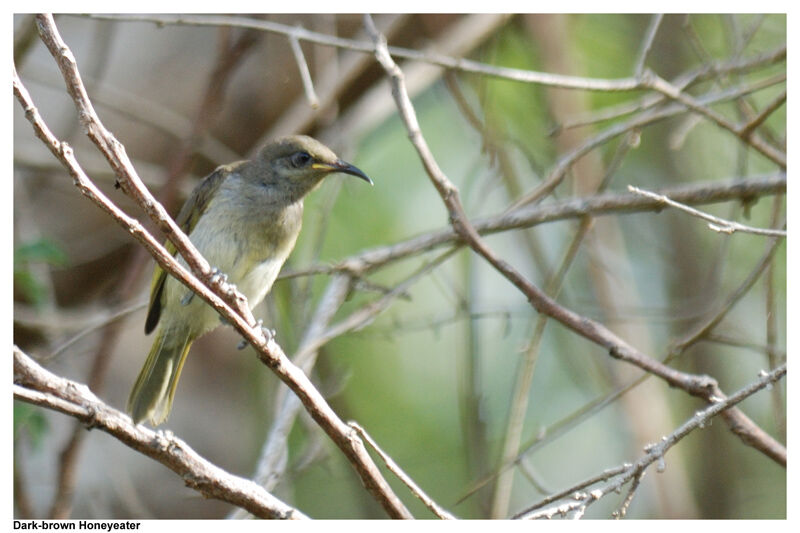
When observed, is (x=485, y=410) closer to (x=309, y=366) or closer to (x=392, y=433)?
(x=309, y=366)

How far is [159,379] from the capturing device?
3865 mm

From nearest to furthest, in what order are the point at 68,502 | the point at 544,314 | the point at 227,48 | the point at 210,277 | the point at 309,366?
the point at 210,277, the point at 544,314, the point at 309,366, the point at 68,502, the point at 227,48

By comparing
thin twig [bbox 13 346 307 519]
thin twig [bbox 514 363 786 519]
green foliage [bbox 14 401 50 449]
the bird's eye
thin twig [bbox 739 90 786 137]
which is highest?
the bird's eye

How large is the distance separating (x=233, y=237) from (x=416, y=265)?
1789 millimetres

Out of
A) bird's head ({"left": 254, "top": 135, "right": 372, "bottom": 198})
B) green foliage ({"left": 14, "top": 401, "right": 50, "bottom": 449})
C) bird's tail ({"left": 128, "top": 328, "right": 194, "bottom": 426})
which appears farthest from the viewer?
bird's head ({"left": 254, "top": 135, "right": 372, "bottom": 198})

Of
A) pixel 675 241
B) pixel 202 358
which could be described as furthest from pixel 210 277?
pixel 675 241

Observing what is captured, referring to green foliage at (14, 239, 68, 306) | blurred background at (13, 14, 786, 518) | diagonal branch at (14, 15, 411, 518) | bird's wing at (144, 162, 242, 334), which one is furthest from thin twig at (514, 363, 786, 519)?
→ green foliage at (14, 239, 68, 306)

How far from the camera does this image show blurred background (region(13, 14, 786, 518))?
14.8ft

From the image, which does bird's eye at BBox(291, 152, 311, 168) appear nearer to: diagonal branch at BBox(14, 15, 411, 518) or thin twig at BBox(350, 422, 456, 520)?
diagonal branch at BBox(14, 15, 411, 518)

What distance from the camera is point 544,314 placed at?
3260 millimetres

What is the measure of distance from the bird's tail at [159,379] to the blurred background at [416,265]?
451mm

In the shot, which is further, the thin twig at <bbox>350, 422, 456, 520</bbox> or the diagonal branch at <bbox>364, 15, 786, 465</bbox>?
the diagonal branch at <bbox>364, 15, 786, 465</bbox>

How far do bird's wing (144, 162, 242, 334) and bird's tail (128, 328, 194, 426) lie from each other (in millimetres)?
106

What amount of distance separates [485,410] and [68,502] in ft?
6.56
